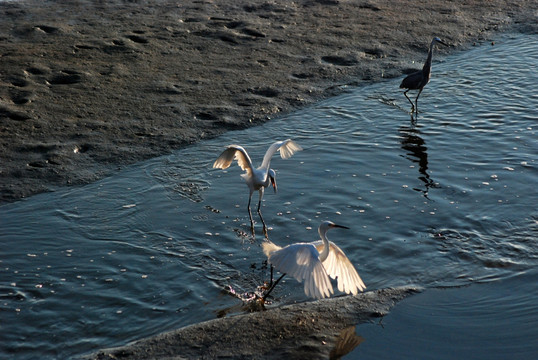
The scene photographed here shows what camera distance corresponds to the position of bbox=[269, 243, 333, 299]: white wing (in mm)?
6328

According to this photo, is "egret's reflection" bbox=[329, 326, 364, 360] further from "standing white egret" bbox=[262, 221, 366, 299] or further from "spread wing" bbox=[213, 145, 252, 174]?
"spread wing" bbox=[213, 145, 252, 174]

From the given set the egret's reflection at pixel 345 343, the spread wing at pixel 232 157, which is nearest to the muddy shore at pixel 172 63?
the spread wing at pixel 232 157

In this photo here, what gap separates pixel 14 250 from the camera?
7766 mm

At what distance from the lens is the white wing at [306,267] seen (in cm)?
633

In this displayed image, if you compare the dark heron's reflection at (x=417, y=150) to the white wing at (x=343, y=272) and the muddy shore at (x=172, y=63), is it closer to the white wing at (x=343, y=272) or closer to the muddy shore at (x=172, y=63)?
the muddy shore at (x=172, y=63)

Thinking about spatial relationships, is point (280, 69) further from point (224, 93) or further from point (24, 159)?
point (24, 159)

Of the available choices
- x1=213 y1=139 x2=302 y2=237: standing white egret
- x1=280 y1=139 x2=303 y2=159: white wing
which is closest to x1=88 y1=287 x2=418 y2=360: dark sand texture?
x1=213 y1=139 x2=302 y2=237: standing white egret

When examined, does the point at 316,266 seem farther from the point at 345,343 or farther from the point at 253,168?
the point at 253,168

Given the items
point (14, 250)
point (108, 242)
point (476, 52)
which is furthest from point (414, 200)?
point (476, 52)

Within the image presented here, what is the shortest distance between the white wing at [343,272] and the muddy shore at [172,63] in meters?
4.05

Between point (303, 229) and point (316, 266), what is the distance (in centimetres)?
197

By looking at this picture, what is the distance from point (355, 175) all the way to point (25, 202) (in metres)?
4.28

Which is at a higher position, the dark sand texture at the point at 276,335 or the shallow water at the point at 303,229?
the shallow water at the point at 303,229

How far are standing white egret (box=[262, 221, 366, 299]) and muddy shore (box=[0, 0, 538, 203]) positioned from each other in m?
3.89
